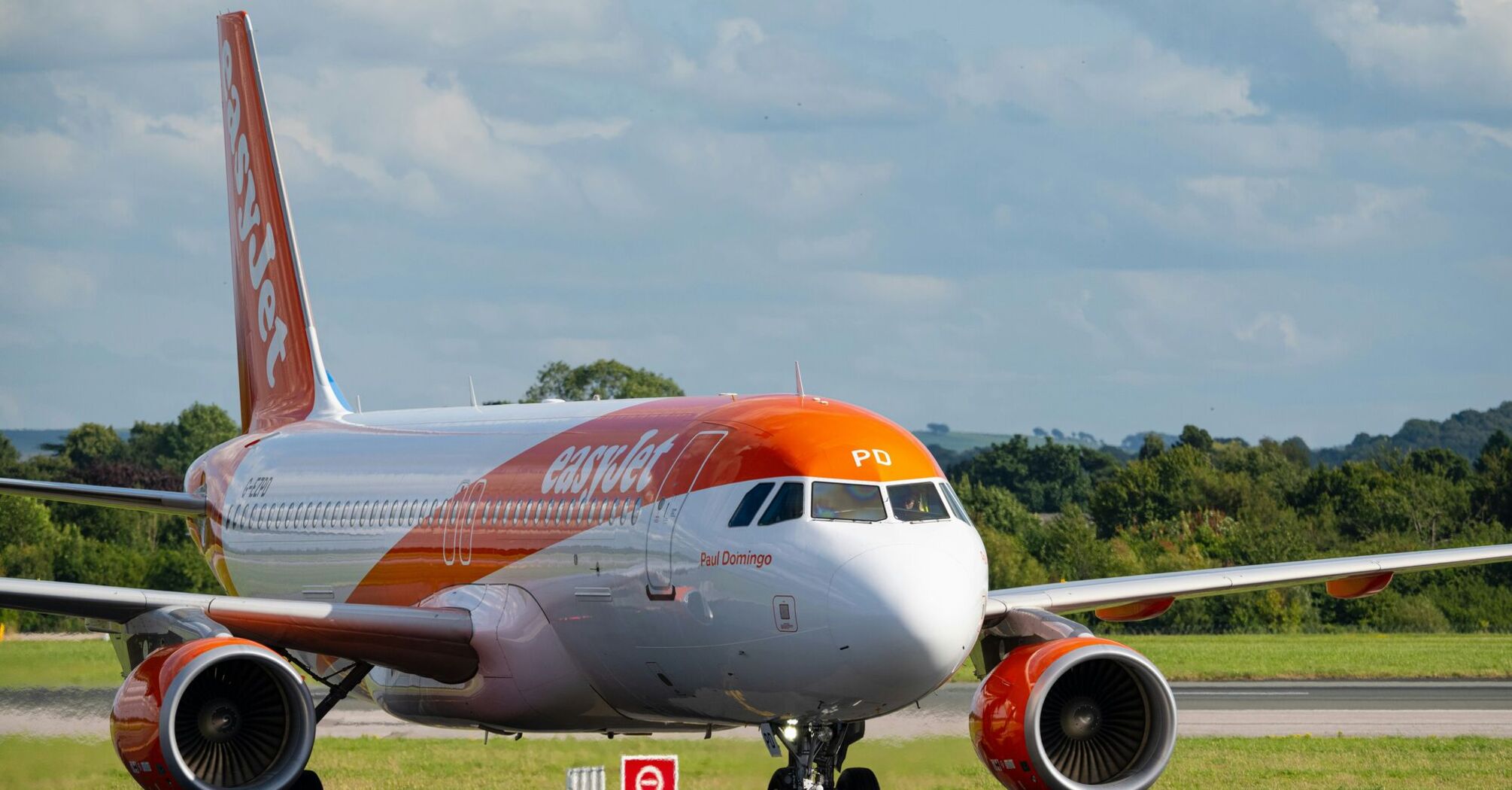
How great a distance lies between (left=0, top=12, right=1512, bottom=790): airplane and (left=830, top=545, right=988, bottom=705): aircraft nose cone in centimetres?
2

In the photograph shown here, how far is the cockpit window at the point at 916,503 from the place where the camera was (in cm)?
1656

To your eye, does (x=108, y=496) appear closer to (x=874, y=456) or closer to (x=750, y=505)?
(x=750, y=505)

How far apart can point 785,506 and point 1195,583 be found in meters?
5.87

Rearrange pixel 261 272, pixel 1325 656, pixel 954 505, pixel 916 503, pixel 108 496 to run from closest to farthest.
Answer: pixel 916 503 → pixel 954 505 → pixel 108 496 → pixel 261 272 → pixel 1325 656

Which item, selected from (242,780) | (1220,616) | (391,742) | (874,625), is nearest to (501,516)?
(242,780)

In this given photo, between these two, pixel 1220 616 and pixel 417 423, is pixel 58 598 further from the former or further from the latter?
pixel 1220 616

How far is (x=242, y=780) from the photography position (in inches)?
700

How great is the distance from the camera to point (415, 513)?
2184 cm

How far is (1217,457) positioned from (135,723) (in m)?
98.1

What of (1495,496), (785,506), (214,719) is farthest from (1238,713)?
(1495,496)

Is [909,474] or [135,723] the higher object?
[909,474]

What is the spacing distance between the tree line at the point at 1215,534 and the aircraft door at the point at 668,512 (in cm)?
2389

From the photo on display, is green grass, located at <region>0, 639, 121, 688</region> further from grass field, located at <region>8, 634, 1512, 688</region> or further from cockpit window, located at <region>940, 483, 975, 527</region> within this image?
cockpit window, located at <region>940, 483, 975, 527</region>

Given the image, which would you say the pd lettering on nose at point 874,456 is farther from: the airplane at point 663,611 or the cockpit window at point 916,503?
the cockpit window at point 916,503
